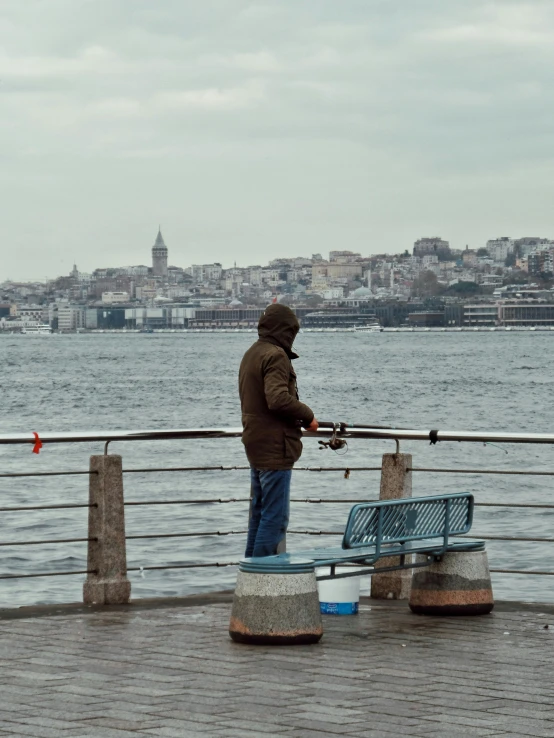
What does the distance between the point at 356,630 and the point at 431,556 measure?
767mm

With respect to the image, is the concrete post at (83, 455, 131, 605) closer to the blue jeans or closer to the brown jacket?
the blue jeans

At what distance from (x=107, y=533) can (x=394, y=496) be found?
69.8 inches

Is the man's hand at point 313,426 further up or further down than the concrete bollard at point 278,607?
further up

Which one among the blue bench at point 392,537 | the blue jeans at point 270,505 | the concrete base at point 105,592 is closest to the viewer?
the blue bench at point 392,537

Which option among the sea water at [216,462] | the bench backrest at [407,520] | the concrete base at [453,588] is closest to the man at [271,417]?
the bench backrest at [407,520]

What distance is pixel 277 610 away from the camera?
7.25m

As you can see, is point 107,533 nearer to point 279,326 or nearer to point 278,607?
point 279,326

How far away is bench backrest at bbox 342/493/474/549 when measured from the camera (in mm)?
7582

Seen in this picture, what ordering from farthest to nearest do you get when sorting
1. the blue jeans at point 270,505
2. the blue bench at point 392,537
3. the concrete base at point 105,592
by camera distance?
the concrete base at point 105,592 → the blue jeans at point 270,505 → the blue bench at point 392,537

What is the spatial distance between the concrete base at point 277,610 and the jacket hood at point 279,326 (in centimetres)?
139

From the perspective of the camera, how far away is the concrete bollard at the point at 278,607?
7242 millimetres

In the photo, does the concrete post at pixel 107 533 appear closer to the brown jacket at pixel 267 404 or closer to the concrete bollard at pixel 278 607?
the brown jacket at pixel 267 404

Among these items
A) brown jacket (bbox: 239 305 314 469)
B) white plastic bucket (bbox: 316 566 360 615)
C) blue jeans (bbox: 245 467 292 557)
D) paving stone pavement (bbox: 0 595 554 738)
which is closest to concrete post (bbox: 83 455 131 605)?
paving stone pavement (bbox: 0 595 554 738)

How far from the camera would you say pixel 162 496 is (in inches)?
1035
